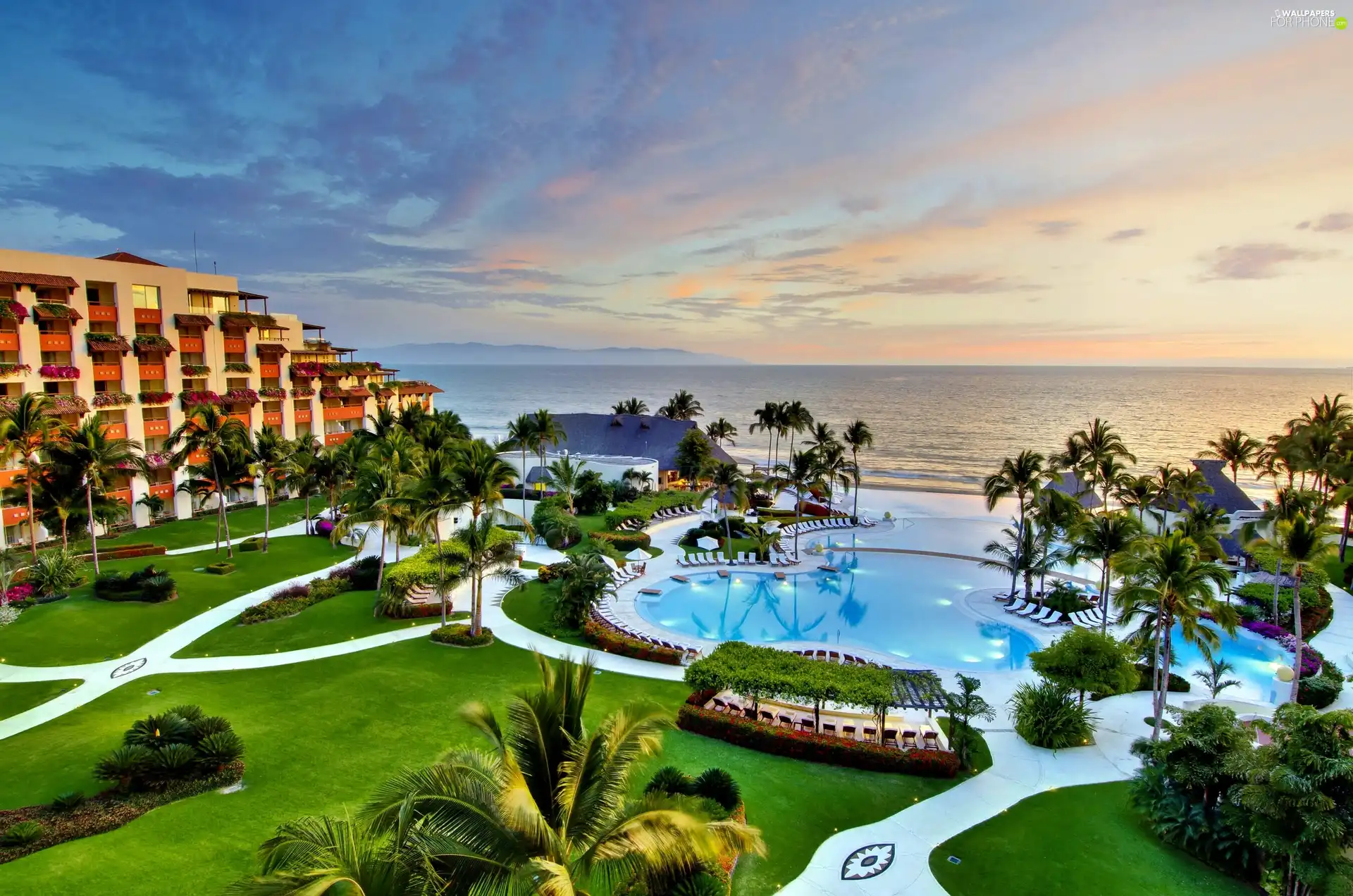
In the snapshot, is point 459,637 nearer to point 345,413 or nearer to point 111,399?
point 111,399

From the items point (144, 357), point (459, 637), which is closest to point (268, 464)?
point (144, 357)

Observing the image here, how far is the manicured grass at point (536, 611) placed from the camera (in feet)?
92.0

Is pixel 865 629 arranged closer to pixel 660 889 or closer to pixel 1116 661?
pixel 1116 661

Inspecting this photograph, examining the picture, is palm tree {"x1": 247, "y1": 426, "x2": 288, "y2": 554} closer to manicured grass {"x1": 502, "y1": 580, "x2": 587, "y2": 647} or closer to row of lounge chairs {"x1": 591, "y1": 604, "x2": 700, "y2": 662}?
manicured grass {"x1": 502, "y1": 580, "x2": 587, "y2": 647}

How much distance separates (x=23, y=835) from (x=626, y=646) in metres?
17.1

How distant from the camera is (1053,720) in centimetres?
1977

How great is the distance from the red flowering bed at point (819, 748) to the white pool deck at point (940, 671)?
883 millimetres

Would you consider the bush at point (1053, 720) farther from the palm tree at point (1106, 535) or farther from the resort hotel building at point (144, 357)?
the resort hotel building at point (144, 357)

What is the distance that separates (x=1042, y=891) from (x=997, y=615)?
67.9ft

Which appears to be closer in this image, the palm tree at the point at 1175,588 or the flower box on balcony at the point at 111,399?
the palm tree at the point at 1175,588

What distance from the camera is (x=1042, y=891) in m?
13.8

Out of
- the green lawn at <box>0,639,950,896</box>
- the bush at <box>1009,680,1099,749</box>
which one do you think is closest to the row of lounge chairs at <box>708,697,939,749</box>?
the green lawn at <box>0,639,950,896</box>

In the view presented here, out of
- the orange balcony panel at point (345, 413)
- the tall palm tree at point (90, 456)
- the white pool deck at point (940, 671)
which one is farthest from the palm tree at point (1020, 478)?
the orange balcony panel at point (345, 413)

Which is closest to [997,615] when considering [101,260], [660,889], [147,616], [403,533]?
[660,889]
